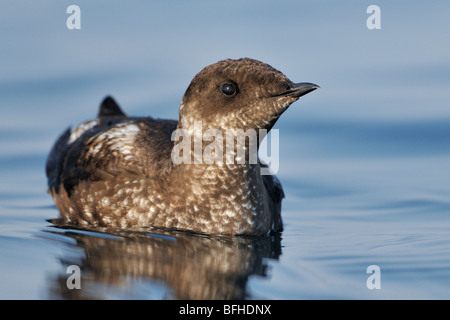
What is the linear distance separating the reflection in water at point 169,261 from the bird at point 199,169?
0.18 m

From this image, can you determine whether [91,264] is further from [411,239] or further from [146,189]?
[411,239]

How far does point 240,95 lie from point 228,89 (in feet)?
0.43

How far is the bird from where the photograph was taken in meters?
9.11

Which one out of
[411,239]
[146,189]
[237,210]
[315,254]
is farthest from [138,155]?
[411,239]

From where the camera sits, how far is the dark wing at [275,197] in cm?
1018

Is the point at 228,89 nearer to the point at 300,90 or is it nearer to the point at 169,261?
the point at 300,90

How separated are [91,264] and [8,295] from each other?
0.98m

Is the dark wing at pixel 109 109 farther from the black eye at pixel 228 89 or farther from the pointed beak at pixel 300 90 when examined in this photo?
the pointed beak at pixel 300 90

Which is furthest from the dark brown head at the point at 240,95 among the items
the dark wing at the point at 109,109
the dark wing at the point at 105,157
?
the dark wing at the point at 109,109

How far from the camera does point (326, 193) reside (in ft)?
38.5

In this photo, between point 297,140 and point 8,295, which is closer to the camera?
point 8,295

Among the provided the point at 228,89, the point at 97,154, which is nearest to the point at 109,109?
the point at 97,154

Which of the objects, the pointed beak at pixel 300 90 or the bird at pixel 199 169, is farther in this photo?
the bird at pixel 199 169

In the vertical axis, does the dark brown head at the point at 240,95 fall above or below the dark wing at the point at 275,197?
above
